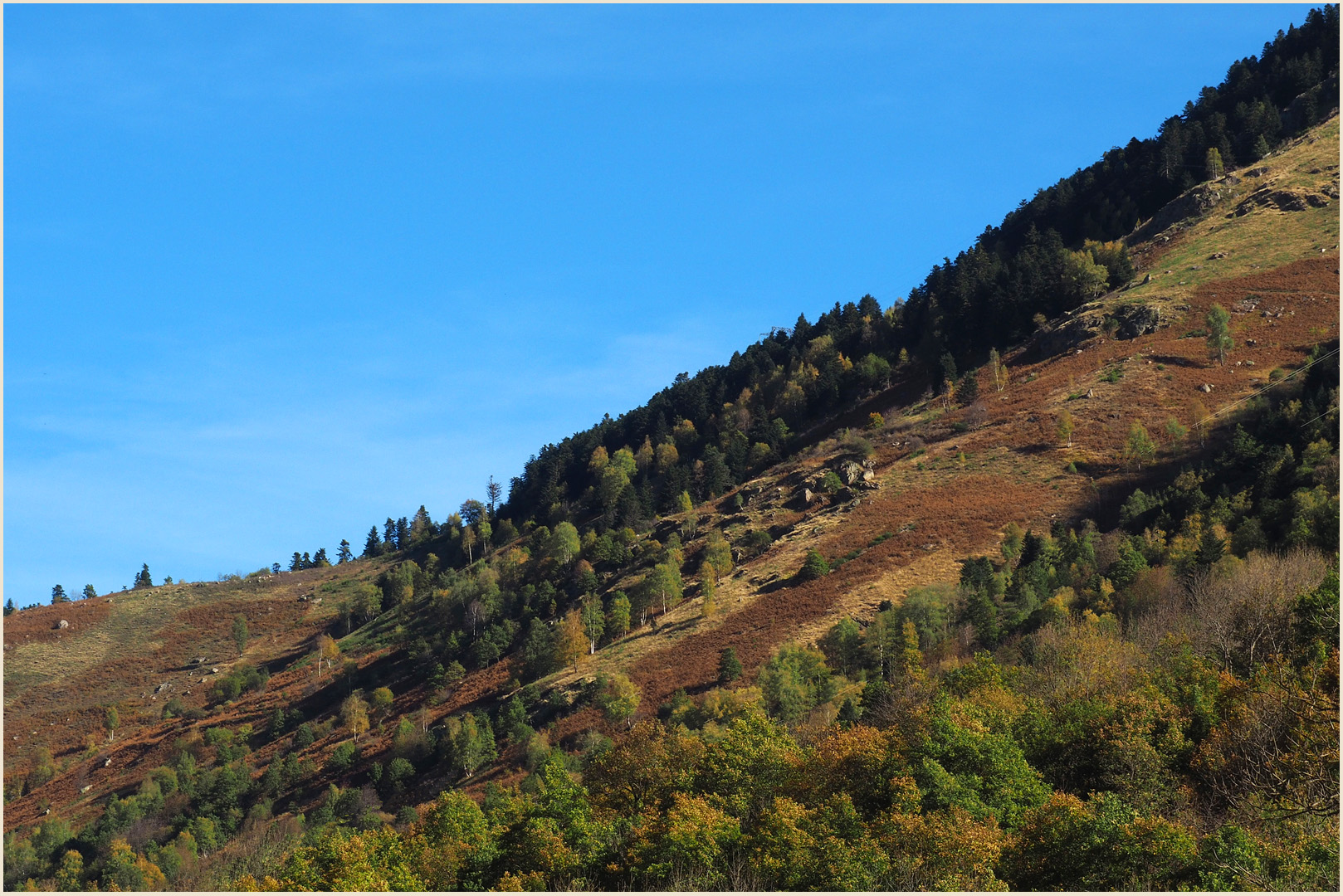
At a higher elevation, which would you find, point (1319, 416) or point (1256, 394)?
point (1256, 394)

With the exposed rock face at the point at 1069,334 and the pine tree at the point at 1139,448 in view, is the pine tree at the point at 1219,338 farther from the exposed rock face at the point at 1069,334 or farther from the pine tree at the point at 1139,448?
the pine tree at the point at 1139,448

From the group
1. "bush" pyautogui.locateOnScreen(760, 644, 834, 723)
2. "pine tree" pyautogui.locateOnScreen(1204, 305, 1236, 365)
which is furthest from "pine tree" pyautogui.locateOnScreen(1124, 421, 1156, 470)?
"bush" pyautogui.locateOnScreen(760, 644, 834, 723)

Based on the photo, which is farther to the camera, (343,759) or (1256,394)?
(1256,394)

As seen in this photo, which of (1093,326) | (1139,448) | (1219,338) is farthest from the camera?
(1093,326)

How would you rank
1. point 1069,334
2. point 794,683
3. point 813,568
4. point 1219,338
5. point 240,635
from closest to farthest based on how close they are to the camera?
point 794,683 → point 813,568 → point 1219,338 → point 1069,334 → point 240,635

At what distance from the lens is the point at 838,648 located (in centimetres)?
→ 10494

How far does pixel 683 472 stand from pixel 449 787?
74.9 metres

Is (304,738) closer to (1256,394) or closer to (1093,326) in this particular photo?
(1093,326)

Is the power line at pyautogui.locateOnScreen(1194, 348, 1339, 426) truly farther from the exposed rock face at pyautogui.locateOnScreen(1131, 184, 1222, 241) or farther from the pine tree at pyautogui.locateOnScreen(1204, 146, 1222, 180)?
the pine tree at pyautogui.locateOnScreen(1204, 146, 1222, 180)

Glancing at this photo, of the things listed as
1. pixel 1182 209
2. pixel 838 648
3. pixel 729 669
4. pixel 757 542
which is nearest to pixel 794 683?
pixel 838 648

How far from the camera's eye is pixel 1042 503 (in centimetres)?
12275

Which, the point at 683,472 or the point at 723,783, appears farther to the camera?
the point at 683,472

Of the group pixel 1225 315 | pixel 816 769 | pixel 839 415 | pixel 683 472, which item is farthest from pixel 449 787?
pixel 1225 315

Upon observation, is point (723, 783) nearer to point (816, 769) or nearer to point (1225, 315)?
point (816, 769)
